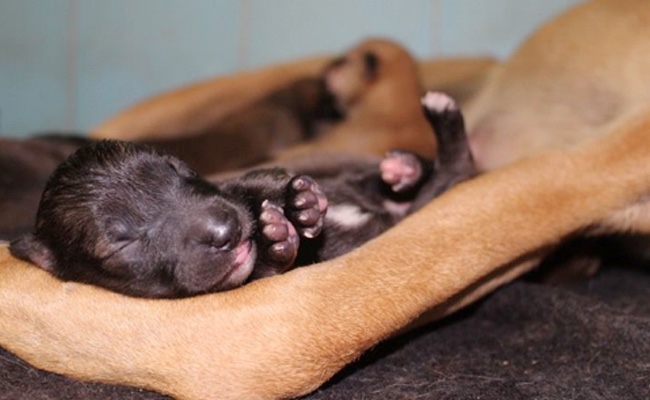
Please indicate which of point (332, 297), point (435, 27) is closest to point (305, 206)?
point (332, 297)

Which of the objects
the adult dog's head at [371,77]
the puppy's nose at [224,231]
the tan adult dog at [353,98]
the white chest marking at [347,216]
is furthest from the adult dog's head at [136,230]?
the adult dog's head at [371,77]

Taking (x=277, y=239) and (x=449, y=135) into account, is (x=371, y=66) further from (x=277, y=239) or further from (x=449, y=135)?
(x=277, y=239)

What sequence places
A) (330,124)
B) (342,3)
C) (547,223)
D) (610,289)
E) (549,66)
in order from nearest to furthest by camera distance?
(547,223) < (610,289) < (549,66) < (330,124) < (342,3)

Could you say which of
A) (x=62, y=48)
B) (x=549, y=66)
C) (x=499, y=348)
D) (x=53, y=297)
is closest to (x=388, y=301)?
(x=499, y=348)

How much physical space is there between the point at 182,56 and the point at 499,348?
2.32 metres

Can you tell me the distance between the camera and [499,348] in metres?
1.74

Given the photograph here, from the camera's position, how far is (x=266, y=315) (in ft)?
4.68

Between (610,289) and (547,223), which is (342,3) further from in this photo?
(547,223)

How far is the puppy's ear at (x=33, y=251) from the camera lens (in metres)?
1.61

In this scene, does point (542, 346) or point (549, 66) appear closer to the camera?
point (542, 346)

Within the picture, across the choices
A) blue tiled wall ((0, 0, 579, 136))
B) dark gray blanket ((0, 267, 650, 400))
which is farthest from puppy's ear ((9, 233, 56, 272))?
blue tiled wall ((0, 0, 579, 136))

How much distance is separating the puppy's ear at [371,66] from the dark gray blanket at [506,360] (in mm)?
967

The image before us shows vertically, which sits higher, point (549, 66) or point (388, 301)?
point (549, 66)

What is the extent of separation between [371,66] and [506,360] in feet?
4.14
